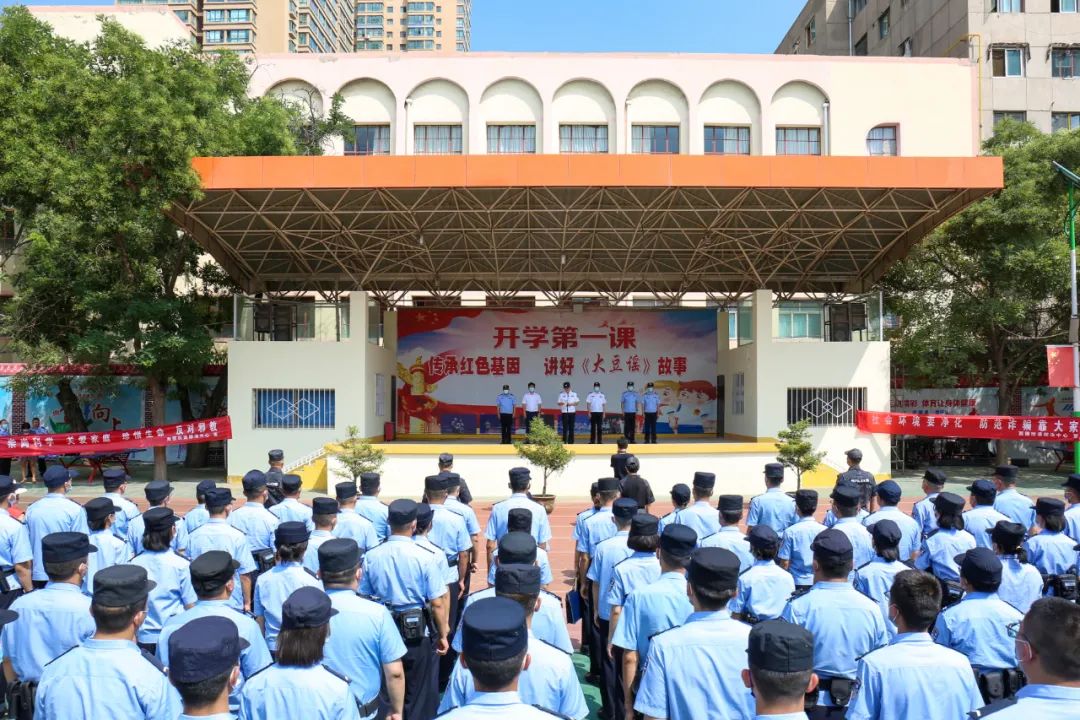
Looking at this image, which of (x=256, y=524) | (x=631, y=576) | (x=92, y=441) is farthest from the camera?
(x=92, y=441)

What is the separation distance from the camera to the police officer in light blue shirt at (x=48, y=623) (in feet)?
10.8

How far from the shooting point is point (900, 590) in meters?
2.66

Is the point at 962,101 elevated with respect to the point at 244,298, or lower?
elevated

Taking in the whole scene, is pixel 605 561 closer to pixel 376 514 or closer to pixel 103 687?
pixel 376 514

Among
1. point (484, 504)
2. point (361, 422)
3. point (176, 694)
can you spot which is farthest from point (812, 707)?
point (361, 422)

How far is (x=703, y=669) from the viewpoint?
2.52 meters

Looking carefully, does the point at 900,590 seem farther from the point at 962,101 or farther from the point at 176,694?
the point at 962,101

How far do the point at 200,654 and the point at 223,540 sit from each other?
8.99ft

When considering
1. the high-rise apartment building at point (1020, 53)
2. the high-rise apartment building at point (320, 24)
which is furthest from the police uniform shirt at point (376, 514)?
the high-rise apartment building at point (320, 24)

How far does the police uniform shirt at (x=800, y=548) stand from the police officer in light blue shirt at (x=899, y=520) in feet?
2.25

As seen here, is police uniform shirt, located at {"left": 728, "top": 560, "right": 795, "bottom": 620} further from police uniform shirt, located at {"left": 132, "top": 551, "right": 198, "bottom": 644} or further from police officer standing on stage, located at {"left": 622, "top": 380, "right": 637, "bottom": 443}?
police officer standing on stage, located at {"left": 622, "top": 380, "right": 637, "bottom": 443}

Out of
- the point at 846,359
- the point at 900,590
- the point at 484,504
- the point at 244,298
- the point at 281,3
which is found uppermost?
the point at 281,3

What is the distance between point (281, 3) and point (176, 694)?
65.1 meters

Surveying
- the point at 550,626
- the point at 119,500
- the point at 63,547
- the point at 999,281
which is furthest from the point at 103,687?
the point at 999,281
